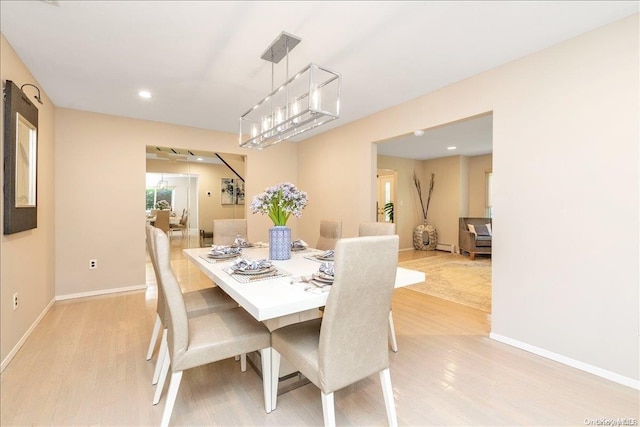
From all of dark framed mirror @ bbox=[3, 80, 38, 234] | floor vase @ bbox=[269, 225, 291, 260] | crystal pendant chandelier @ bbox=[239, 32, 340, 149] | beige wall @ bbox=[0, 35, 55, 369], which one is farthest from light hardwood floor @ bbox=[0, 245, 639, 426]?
crystal pendant chandelier @ bbox=[239, 32, 340, 149]

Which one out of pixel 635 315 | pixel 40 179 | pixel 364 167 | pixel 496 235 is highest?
pixel 364 167

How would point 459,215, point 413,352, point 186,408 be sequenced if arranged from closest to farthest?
point 186,408 → point 413,352 → point 459,215

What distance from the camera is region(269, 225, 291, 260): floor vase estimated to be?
89.6 inches

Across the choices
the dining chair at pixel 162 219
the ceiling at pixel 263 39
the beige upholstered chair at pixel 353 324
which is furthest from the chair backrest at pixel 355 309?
the dining chair at pixel 162 219

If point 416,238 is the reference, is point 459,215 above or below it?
above

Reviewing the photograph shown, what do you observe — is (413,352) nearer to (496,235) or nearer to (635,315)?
(496,235)

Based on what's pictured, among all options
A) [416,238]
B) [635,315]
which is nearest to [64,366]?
[635,315]

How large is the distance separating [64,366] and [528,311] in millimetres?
3486

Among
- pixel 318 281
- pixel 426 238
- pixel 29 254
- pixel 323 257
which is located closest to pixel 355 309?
pixel 318 281

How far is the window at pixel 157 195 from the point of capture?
18.3 ft

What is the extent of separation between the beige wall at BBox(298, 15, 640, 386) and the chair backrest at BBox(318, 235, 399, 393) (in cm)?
166

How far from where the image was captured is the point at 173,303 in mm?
1428

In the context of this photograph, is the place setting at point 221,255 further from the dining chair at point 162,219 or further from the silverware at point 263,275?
the dining chair at point 162,219

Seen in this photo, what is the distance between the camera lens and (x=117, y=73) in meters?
2.70
